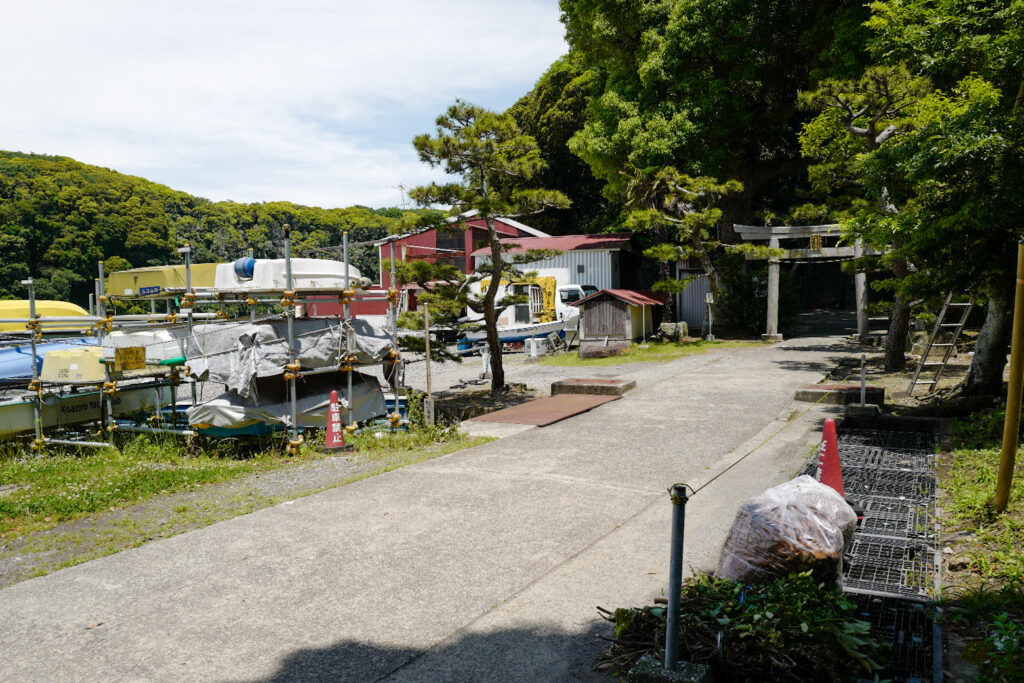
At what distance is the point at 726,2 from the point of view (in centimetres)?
2241

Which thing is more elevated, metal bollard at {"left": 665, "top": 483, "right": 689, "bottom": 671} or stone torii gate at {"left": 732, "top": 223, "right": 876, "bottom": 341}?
stone torii gate at {"left": 732, "top": 223, "right": 876, "bottom": 341}

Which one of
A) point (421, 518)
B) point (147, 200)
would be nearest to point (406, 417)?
point (421, 518)

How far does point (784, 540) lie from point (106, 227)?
206ft

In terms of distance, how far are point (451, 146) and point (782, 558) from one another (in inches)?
441

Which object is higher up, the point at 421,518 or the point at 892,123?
the point at 892,123

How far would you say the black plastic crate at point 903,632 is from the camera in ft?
11.6

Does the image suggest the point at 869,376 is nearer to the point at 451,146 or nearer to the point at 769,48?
the point at 451,146

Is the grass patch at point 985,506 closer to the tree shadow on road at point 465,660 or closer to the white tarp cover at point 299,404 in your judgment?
the tree shadow on road at point 465,660

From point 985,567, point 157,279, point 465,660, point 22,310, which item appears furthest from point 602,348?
point 465,660

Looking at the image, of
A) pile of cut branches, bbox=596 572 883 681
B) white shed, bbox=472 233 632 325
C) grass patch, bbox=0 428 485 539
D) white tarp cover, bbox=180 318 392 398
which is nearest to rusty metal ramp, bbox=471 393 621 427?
grass patch, bbox=0 428 485 539

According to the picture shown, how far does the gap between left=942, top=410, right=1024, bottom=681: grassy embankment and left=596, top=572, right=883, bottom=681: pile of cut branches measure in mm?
609

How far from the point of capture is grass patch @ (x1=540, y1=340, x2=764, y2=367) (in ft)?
67.9

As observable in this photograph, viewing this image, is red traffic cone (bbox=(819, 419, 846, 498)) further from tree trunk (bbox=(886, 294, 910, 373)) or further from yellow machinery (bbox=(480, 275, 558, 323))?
yellow machinery (bbox=(480, 275, 558, 323))

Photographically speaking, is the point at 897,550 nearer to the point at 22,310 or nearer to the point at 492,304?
the point at 492,304
